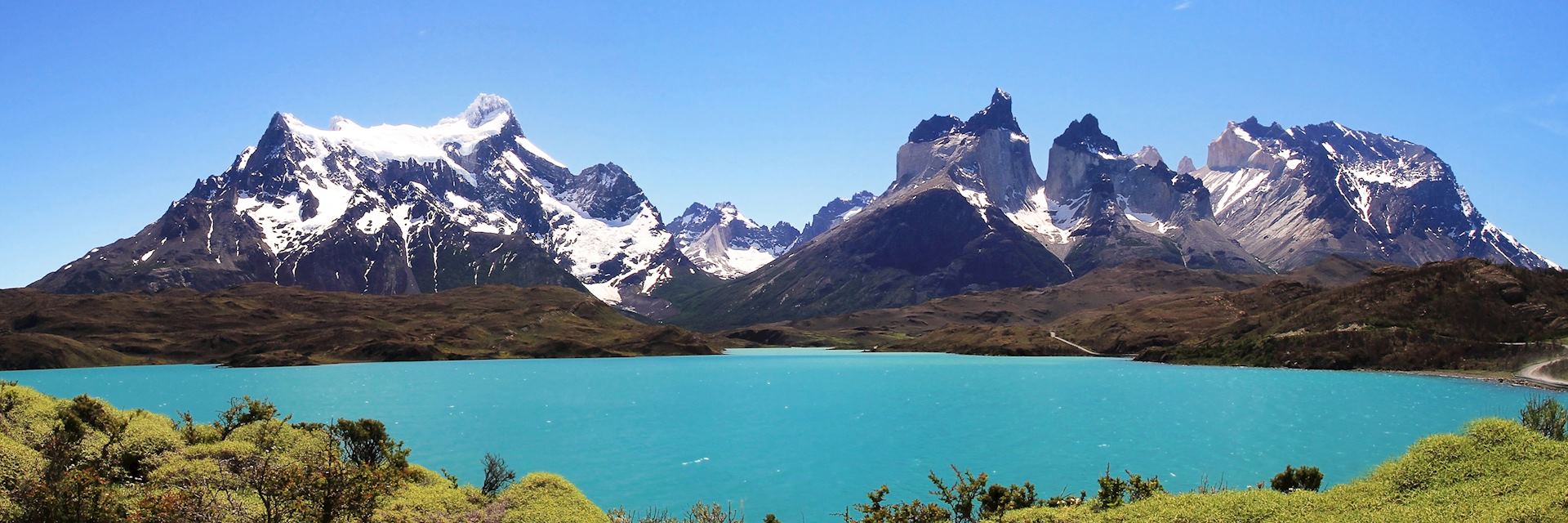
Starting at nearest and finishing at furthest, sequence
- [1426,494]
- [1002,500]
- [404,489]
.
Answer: [1426,494]
[404,489]
[1002,500]

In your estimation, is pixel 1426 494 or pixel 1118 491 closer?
pixel 1426 494

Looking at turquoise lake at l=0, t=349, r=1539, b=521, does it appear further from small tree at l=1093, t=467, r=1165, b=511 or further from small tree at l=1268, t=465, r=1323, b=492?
small tree at l=1268, t=465, r=1323, b=492

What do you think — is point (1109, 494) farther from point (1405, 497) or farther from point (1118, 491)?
point (1405, 497)

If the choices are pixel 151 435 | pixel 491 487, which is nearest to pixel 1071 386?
pixel 491 487

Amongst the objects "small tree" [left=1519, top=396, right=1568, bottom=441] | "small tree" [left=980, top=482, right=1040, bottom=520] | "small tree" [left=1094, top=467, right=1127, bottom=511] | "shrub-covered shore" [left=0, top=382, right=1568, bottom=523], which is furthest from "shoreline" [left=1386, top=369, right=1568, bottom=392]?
"small tree" [left=980, top=482, right=1040, bottom=520]

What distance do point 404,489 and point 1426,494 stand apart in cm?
3313

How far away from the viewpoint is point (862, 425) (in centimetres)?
9356

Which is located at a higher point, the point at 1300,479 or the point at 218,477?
the point at 218,477

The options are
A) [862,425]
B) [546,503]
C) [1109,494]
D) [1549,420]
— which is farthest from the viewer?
[862,425]

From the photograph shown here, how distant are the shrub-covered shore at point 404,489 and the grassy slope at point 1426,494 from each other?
62mm

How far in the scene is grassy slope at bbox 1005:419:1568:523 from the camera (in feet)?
84.1

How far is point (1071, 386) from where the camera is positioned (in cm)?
15025

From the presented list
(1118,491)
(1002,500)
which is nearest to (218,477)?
(1002,500)

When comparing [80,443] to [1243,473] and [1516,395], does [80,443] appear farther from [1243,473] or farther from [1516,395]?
[1516,395]
